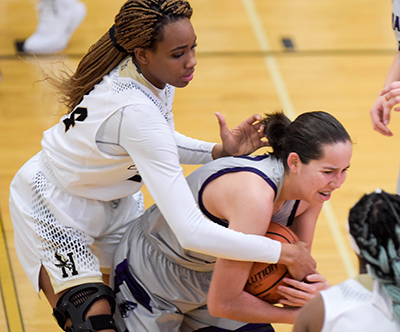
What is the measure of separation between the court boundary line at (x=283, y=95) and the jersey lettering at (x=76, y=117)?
6.74 feet

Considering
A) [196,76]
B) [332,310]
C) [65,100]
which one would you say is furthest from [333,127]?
[196,76]

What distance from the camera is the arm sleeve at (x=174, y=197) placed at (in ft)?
7.77

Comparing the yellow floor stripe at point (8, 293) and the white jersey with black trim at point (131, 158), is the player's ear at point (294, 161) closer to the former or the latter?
the white jersey with black trim at point (131, 158)

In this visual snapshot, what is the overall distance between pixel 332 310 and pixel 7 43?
17.5 ft

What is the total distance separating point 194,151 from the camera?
3.07 m

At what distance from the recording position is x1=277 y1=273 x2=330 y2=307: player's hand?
8.21ft

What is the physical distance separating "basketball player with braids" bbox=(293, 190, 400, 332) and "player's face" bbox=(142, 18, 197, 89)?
106 centimetres

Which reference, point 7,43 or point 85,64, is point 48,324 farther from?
point 7,43

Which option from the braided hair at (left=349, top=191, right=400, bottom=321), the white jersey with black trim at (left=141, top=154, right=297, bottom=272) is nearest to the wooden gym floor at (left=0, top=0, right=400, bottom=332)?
the white jersey with black trim at (left=141, top=154, right=297, bottom=272)

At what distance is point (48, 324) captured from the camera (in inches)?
140

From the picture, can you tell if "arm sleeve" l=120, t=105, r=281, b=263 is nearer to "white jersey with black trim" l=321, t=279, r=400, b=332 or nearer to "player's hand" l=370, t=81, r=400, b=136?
"white jersey with black trim" l=321, t=279, r=400, b=332

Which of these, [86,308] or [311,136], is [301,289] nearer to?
[311,136]

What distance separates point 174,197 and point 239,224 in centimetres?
28

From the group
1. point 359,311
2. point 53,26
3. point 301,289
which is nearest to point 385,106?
point 301,289
